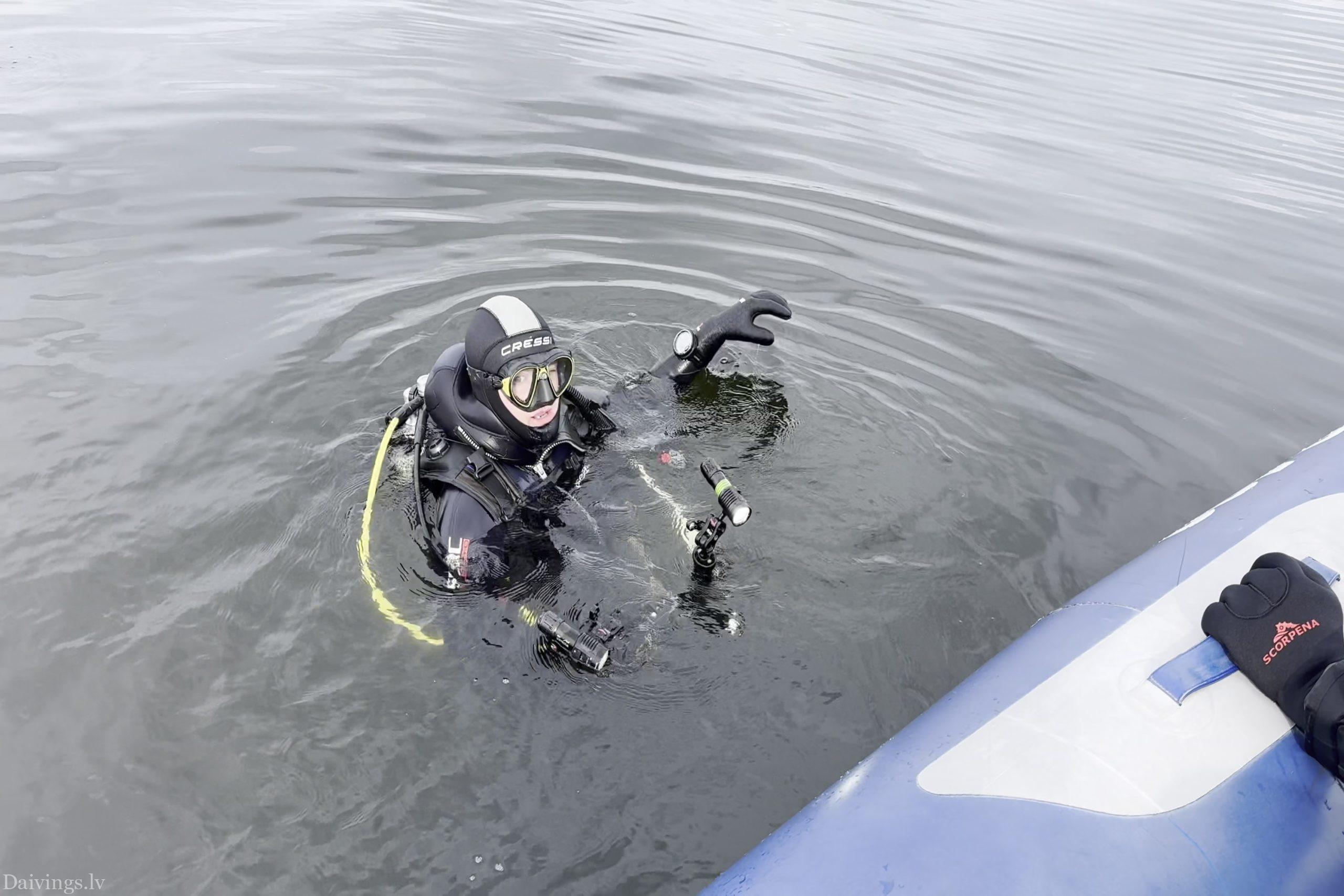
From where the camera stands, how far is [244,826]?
128 inches

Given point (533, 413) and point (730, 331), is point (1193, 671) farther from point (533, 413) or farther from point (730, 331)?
point (730, 331)

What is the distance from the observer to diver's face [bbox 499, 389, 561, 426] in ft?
13.6

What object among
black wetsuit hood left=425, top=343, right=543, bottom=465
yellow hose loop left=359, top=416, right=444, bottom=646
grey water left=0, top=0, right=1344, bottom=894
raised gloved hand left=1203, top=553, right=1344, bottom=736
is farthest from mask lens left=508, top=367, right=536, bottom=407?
raised gloved hand left=1203, top=553, right=1344, bottom=736

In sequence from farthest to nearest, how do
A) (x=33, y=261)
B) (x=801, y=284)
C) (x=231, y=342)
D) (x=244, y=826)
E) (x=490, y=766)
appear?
(x=801, y=284)
(x=33, y=261)
(x=231, y=342)
(x=490, y=766)
(x=244, y=826)

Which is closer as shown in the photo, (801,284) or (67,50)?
(801,284)

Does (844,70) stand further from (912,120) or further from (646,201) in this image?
(646,201)

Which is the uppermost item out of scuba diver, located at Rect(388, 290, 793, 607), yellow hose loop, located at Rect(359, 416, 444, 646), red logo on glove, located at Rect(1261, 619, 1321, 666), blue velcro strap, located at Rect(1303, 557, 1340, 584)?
red logo on glove, located at Rect(1261, 619, 1321, 666)

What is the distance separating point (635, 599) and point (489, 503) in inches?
36.4

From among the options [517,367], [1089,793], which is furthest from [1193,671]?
[517,367]

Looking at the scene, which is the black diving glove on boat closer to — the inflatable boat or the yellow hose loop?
the inflatable boat

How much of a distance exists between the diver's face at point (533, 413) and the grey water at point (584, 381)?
0.74m

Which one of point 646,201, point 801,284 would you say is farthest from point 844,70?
point 801,284

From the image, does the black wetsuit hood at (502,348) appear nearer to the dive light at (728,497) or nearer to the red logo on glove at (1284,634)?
the dive light at (728,497)

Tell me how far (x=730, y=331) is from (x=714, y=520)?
2.18m
